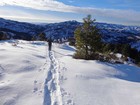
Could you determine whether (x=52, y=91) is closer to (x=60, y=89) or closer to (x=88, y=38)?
(x=60, y=89)

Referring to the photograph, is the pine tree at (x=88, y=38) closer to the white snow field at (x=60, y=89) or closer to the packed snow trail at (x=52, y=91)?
the white snow field at (x=60, y=89)

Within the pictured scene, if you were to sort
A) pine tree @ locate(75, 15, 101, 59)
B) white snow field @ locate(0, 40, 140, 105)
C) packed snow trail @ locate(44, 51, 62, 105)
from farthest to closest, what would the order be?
pine tree @ locate(75, 15, 101, 59) < white snow field @ locate(0, 40, 140, 105) < packed snow trail @ locate(44, 51, 62, 105)

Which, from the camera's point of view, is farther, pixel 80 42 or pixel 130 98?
pixel 80 42

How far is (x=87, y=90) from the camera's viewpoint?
10.3m

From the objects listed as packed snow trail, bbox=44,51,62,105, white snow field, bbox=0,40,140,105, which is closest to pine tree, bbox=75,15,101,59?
white snow field, bbox=0,40,140,105

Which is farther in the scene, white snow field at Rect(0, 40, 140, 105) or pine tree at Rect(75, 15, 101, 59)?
pine tree at Rect(75, 15, 101, 59)

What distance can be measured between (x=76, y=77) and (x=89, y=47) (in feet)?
33.1

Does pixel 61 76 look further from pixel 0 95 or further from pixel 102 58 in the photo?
pixel 102 58

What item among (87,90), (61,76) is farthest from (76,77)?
(87,90)

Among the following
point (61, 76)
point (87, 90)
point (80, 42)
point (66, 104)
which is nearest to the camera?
point (66, 104)

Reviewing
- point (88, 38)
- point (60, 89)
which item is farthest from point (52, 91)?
point (88, 38)

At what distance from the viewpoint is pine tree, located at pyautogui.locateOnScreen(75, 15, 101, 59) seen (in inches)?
867

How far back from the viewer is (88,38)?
72.3 ft

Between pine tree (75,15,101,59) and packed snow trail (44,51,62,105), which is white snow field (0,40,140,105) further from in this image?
pine tree (75,15,101,59)
